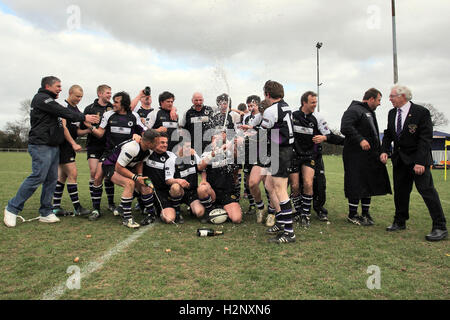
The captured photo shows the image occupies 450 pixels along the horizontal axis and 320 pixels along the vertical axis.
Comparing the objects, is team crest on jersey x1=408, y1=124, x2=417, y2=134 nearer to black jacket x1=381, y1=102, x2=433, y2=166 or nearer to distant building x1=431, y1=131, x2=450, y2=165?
black jacket x1=381, y1=102, x2=433, y2=166

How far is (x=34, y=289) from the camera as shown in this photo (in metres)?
2.88

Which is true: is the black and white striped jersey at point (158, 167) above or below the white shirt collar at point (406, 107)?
below

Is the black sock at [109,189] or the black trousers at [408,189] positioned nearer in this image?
the black trousers at [408,189]

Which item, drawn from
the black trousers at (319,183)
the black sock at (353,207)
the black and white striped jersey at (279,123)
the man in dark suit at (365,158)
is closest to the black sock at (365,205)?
the man in dark suit at (365,158)

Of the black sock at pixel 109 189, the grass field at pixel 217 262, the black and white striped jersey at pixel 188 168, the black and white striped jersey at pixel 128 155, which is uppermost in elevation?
the black and white striped jersey at pixel 128 155

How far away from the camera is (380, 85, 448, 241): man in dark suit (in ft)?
15.6

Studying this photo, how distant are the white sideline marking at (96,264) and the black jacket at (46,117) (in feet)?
7.09

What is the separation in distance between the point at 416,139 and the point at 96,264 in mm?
4925

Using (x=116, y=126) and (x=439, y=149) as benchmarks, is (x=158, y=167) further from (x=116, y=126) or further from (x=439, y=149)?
(x=439, y=149)

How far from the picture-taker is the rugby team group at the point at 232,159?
15.7 feet

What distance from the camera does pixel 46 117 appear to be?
5.23 meters

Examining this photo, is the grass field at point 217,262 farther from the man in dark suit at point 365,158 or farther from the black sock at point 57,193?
the black sock at point 57,193
